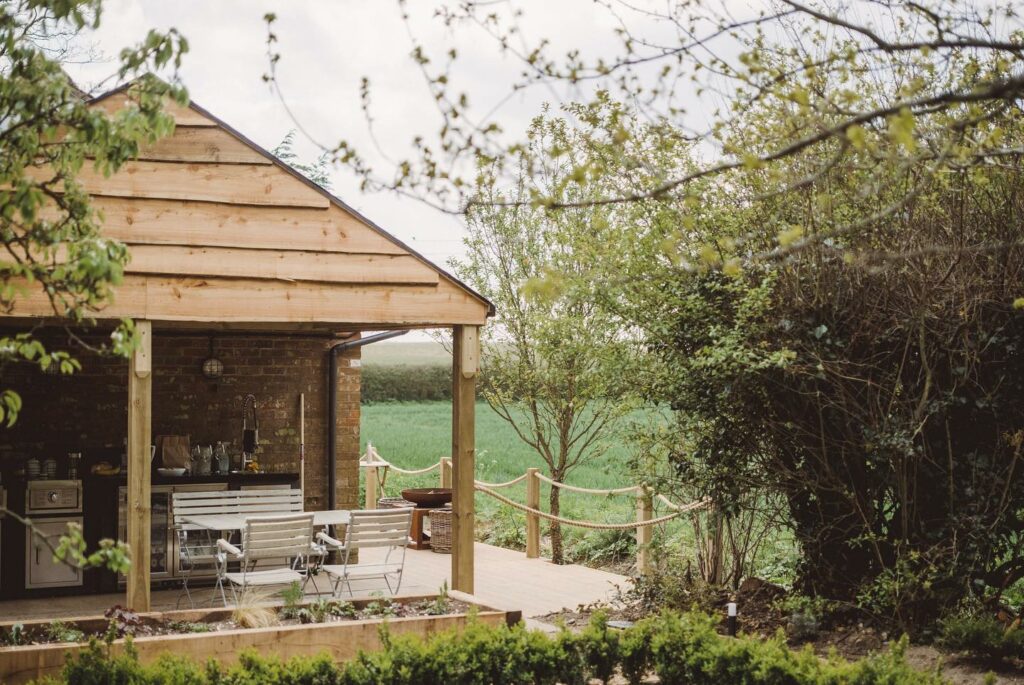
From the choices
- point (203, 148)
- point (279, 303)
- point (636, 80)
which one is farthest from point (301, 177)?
point (636, 80)

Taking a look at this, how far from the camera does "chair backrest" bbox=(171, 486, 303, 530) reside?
10422mm

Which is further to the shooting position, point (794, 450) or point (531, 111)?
point (531, 111)

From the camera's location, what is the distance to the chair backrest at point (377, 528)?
30.2ft

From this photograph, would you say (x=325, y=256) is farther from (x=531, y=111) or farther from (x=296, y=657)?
(x=531, y=111)

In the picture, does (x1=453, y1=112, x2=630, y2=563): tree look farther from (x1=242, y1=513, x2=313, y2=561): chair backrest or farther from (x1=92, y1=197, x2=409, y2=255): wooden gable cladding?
(x1=242, y1=513, x2=313, y2=561): chair backrest

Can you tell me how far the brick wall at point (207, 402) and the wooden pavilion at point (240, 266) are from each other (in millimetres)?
3470

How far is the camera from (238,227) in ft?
26.9

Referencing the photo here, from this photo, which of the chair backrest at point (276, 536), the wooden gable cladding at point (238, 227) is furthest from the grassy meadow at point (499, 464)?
the wooden gable cladding at point (238, 227)

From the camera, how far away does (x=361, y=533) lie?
9.24 m

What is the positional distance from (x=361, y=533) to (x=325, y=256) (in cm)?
242

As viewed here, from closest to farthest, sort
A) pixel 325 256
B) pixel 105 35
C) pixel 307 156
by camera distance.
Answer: pixel 325 256, pixel 105 35, pixel 307 156

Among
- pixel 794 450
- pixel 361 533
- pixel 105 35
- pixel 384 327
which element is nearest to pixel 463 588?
pixel 361 533

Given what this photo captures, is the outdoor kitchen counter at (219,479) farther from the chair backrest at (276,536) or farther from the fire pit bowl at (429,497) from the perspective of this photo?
the fire pit bowl at (429,497)

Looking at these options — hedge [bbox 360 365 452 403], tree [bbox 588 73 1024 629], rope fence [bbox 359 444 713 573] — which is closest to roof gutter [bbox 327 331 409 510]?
rope fence [bbox 359 444 713 573]
